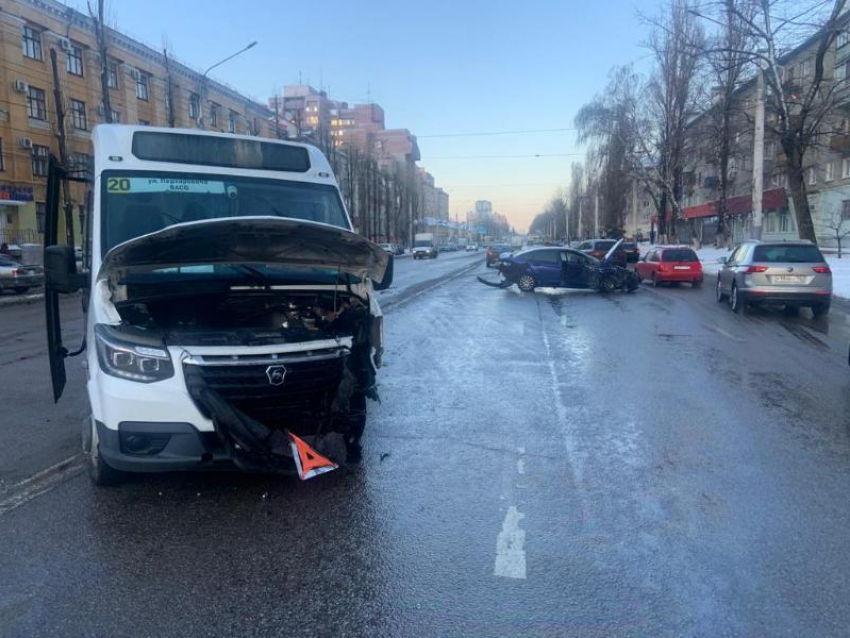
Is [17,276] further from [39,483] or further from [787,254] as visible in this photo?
[787,254]

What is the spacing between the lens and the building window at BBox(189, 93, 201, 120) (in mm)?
50375

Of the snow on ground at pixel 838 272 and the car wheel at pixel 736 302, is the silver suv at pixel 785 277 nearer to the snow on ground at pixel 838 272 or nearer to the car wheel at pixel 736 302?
the car wheel at pixel 736 302

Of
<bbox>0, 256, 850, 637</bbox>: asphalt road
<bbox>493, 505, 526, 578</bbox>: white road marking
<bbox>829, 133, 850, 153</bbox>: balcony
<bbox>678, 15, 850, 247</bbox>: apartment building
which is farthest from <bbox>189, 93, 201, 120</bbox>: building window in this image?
<bbox>493, 505, 526, 578</bbox>: white road marking

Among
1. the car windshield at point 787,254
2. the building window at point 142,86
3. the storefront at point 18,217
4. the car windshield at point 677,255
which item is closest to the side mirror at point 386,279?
the car windshield at point 787,254

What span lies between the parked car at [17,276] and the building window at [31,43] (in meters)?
17.9

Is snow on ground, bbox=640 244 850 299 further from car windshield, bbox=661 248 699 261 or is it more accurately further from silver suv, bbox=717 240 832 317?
silver suv, bbox=717 240 832 317

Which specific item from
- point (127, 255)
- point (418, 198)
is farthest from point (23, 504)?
point (418, 198)

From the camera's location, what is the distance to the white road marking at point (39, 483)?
4.60m

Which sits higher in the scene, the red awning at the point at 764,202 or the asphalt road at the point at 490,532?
the red awning at the point at 764,202

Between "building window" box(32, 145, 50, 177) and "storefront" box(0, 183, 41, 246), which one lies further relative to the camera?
"building window" box(32, 145, 50, 177)

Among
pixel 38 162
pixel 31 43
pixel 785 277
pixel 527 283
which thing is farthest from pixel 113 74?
pixel 785 277

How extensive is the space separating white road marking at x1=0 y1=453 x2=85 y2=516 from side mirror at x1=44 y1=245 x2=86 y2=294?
135 cm

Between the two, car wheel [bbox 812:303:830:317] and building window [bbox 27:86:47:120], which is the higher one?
building window [bbox 27:86:47:120]

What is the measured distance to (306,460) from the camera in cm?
440
